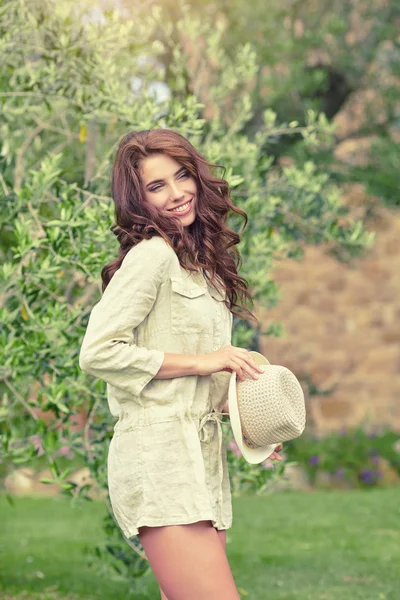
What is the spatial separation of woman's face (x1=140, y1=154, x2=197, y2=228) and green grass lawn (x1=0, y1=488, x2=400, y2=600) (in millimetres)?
2773

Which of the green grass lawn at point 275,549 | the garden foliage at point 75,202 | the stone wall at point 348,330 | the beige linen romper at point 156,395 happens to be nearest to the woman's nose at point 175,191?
the beige linen romper at point 156,395

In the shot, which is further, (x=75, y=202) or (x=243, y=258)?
(x=243, y=258)

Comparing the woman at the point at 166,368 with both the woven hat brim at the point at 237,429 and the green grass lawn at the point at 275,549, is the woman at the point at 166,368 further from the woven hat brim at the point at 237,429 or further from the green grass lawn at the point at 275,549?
the green grass lawn at the point at 275,549

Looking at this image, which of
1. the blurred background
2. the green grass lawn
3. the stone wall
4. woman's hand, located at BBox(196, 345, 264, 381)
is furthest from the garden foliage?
the stone wall

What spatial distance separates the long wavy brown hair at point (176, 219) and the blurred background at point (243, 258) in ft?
2.46

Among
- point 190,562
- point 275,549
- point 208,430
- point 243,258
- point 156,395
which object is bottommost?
point 275,549

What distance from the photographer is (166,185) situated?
118 inches

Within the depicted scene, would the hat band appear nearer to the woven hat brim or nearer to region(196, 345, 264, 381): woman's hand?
the woven hat brim

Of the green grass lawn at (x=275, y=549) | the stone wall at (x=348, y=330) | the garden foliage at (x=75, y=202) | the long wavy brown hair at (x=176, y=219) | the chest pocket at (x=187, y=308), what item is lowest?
the stone wall at (x=348, y=330)

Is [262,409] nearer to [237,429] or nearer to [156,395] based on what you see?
[237,429]

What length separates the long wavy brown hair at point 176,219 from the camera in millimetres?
2926

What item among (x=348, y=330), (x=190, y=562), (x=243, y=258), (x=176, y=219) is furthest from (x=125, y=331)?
(x=348, y=330)

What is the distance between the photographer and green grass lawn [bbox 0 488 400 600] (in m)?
6.32

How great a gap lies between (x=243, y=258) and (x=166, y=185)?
235 centimetres
